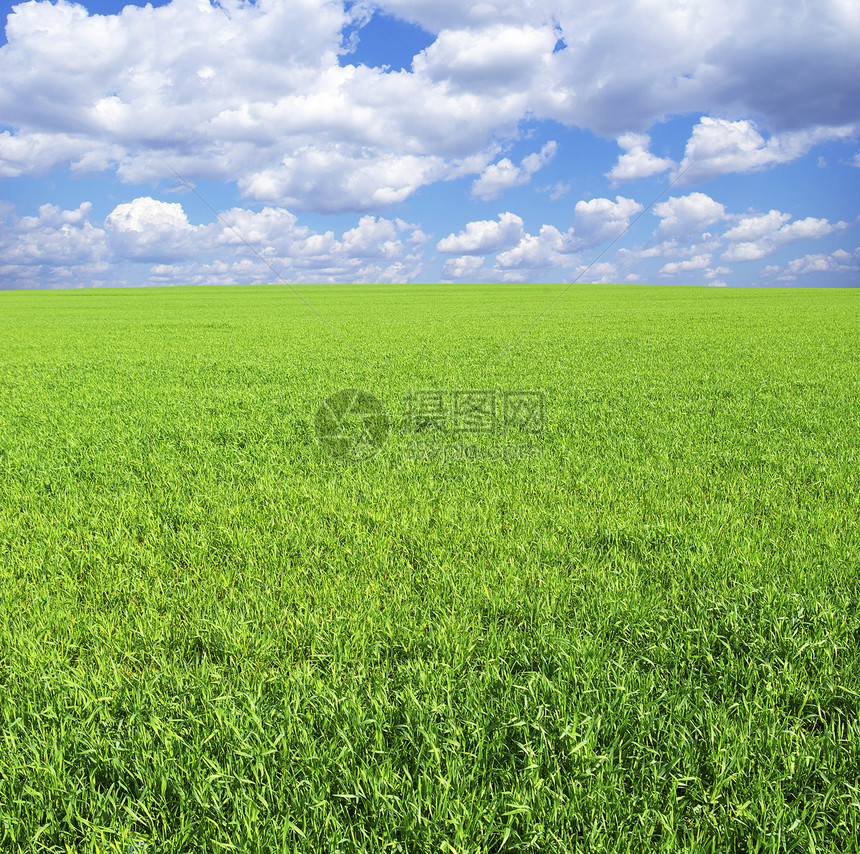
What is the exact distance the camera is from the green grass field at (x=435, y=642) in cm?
214

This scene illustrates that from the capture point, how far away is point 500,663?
3000 mm

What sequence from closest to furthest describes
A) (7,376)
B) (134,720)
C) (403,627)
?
(134,720) → (403,627) → (7,376)

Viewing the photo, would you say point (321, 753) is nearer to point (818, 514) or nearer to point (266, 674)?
point (266, 674)

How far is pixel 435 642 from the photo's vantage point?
3164 mm

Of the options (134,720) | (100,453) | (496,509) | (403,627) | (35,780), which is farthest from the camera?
(100,453)

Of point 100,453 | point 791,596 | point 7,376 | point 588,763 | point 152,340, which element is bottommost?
point 588,763

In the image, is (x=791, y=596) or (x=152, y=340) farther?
(x=152, y=340)

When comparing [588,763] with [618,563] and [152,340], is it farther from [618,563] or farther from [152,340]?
[152,340]

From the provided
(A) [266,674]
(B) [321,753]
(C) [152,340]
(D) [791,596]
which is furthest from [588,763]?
(C) [152,340]

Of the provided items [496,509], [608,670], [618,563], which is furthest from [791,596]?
[496,509]

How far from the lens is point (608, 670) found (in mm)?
2816

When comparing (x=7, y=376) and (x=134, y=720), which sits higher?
(x=7, y=376)

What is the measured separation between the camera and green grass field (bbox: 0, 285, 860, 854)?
2.14 m

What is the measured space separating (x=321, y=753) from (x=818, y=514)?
472 cm
